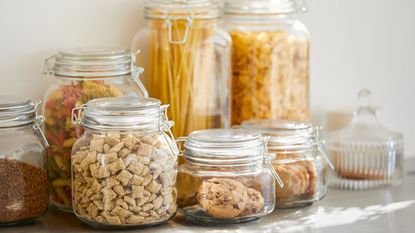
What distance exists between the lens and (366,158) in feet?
6.52

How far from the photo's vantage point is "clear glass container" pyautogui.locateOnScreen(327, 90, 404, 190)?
1979 millimetres

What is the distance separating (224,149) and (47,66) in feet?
1.31

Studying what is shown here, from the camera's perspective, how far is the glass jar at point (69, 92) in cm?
169

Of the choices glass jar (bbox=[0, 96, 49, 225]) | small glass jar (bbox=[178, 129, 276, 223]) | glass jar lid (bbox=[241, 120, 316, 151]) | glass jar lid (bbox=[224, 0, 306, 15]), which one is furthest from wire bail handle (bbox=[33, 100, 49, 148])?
glass jar lid (bbox=[224, 0, 306, 15])

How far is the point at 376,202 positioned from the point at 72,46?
0.66m

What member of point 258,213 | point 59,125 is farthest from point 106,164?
point 258,213

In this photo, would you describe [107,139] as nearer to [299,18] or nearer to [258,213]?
[258,213]

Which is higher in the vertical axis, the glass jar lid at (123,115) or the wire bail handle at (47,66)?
the wire bail handle at (47,66)

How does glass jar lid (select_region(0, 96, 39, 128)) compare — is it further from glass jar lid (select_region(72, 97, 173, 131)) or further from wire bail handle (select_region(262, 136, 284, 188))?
wire bail handle (select_region(262, 136, 284, 188))

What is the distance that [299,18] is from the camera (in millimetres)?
2107

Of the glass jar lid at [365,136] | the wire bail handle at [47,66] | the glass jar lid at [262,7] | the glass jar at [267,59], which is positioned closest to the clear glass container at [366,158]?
the glass jar lid at [365,136]

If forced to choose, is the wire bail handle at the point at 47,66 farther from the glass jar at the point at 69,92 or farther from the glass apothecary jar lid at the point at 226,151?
the glass apothecary jar lid at the point at 226,151

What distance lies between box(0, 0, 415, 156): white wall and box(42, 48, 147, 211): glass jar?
0.25 ft

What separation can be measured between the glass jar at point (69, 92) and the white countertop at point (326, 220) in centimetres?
8
